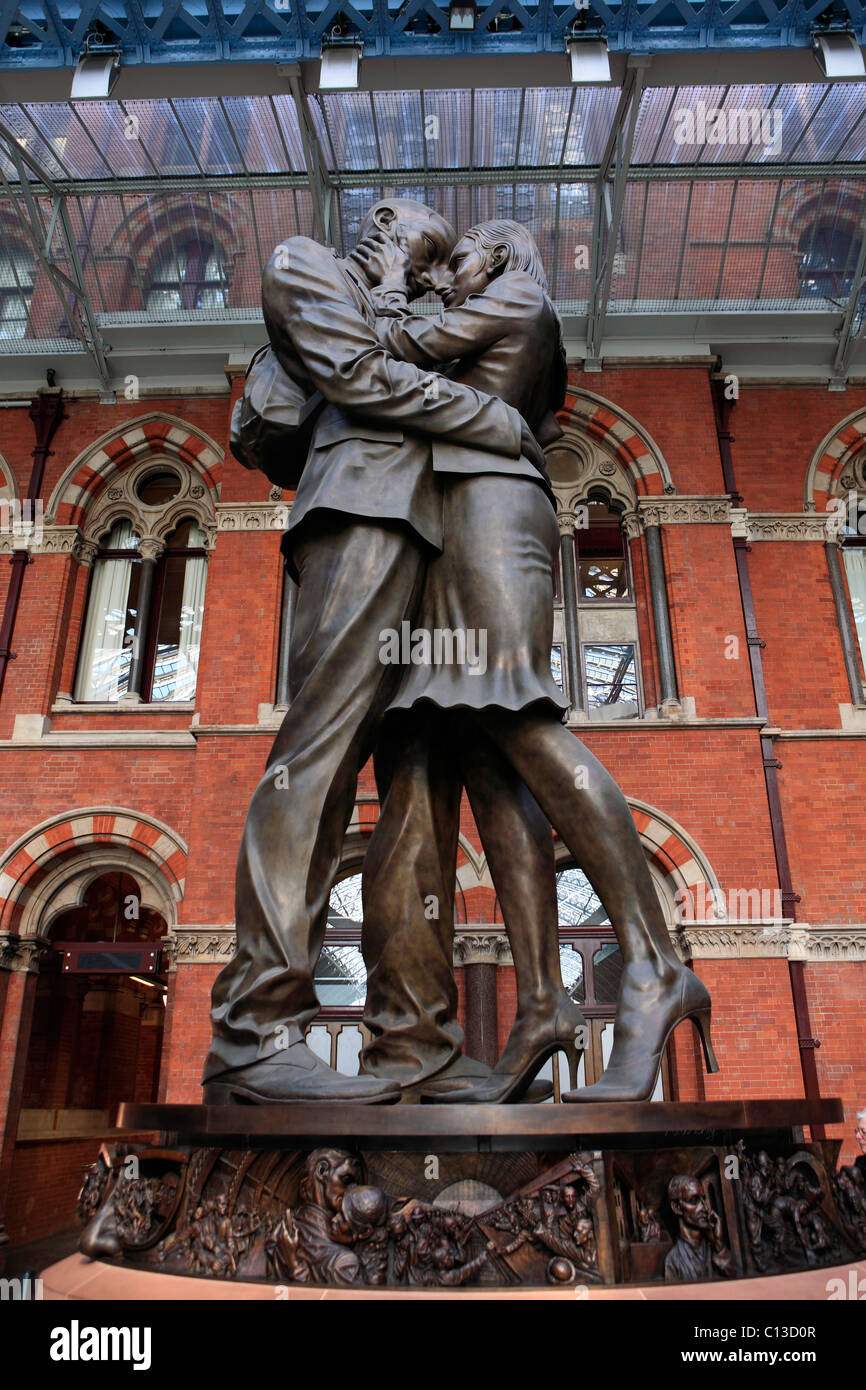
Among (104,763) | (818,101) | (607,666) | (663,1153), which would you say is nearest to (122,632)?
(104,763)

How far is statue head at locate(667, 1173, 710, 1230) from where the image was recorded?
1.77m

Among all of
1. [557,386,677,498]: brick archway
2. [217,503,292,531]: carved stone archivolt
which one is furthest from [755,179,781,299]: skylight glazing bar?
[217,503,292,531]: carved stone archivolt

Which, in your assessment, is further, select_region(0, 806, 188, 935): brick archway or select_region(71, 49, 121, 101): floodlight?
select_region(0, 806, 188, 935): brick archway

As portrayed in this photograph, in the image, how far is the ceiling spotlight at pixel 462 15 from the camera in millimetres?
9023

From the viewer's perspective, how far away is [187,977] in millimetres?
9781

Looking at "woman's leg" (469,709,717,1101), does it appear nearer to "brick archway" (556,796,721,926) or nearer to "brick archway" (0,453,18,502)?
"brick archway" (556,796,721,926)

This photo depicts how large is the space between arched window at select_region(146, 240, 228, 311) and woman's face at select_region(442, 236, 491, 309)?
988 centimetres

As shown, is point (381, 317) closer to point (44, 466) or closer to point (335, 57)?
point (335, 57)

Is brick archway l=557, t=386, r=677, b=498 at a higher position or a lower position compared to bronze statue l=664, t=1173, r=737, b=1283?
higher

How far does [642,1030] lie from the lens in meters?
2.16

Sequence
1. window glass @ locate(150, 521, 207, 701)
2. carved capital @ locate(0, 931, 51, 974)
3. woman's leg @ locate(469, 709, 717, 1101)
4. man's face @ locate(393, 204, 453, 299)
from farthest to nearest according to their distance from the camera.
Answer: window glass @ locate(150, 521, 207, 701), carved capital @ locate(0, 931, 51, 974), man's face @ locate(393, 204, 453, 299), woman's leg @ locate(469, 709, 717, 1101)

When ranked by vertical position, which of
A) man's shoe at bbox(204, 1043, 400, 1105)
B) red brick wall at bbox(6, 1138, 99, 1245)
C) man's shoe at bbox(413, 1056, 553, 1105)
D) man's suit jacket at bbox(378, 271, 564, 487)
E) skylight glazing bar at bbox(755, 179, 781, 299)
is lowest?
man's shoe at bbox(204, 1043, 400, 1105)

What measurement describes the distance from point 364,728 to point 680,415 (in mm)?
10236

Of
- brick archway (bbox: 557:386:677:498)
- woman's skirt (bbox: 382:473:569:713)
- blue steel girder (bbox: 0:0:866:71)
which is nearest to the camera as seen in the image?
woman's skirt (bbox: 382:473:569:713)
